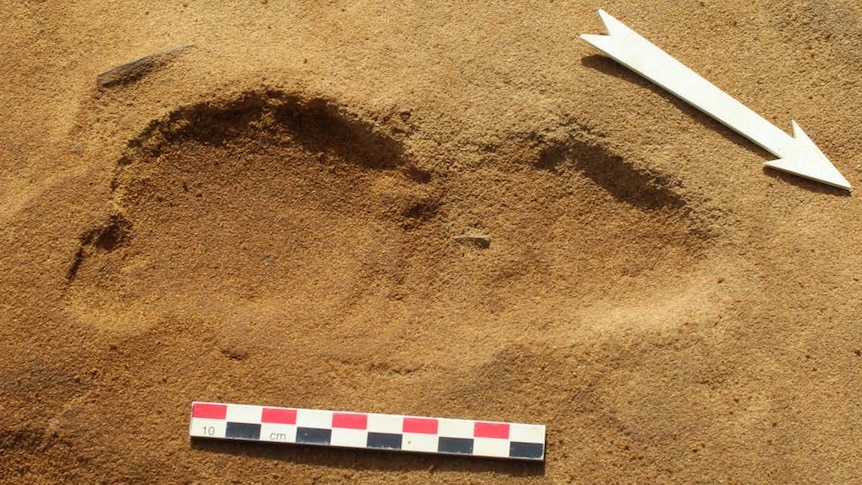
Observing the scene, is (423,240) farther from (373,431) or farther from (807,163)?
(807,163)

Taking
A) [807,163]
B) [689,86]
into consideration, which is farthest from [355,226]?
[807,163]

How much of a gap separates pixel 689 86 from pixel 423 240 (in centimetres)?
160

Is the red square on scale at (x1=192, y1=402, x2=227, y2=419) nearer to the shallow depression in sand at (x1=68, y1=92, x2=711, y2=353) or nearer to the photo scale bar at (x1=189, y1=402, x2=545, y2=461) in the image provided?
the photo scale bar at (x1=189, y1=402, x2=545, y2=461)

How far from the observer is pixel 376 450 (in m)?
3.61

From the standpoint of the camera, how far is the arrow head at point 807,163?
388 cm

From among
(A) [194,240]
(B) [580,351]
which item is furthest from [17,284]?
(B) [580,351]

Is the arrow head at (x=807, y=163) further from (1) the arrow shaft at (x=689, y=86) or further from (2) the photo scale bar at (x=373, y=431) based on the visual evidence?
(2) the photo scale bar at (x=373, y=431)

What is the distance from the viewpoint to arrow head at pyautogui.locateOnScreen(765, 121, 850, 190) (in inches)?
153

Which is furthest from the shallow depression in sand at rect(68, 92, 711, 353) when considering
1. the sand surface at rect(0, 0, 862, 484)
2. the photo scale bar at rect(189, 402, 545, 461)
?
the photo scale bar at rect(189, 402, 545, 461)

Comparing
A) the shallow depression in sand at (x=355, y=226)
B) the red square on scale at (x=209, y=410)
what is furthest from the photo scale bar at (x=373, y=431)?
the shallow depression in sand at (x=355, y=226)

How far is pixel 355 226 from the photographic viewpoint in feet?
13.0

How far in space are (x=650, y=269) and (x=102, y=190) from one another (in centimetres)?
281

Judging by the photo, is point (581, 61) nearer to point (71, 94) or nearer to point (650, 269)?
point (650, 269)

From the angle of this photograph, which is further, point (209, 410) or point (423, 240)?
point (423, 240)
